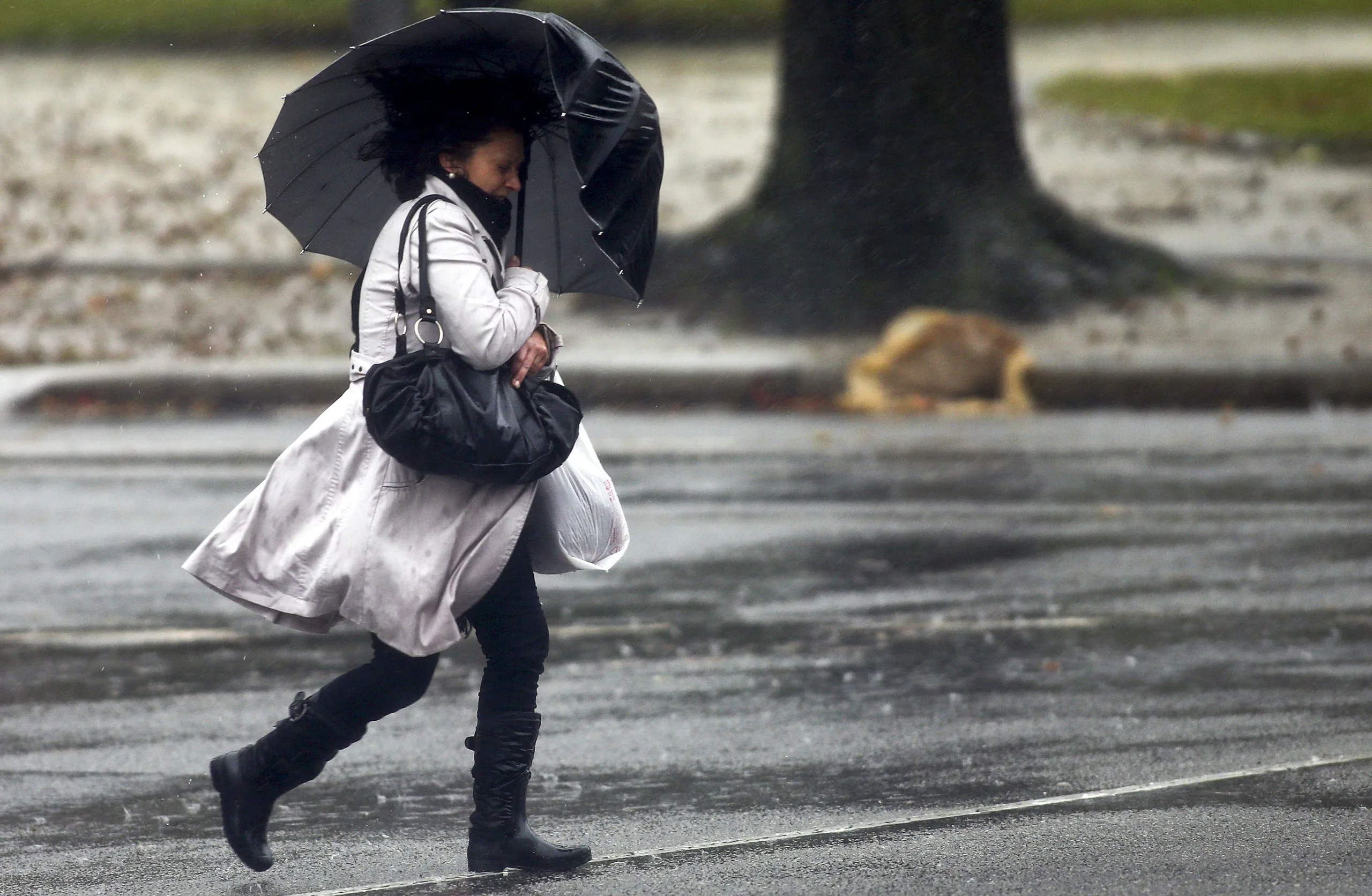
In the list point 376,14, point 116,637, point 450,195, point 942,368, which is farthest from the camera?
point 942,368

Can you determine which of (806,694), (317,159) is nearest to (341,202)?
(317,159)

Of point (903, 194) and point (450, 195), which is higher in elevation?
point (450, 195)

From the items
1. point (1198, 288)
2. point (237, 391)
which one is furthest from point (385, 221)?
point (1198, 288)

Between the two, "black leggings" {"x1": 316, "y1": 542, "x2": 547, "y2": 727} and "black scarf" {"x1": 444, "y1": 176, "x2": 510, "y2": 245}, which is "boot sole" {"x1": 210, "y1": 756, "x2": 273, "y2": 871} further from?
"black scarf" {"x1": 444, "y1": 176, "x2": 510, "y2": 245}

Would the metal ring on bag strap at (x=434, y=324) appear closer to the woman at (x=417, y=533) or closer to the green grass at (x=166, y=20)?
the woman at (x=417, y=533)

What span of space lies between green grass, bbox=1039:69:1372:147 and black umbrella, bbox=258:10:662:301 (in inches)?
811

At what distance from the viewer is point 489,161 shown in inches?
181

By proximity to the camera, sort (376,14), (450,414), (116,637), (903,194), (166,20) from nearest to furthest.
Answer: (450,414) → (116,637) → (376,14) → (903,194) → (166,20)

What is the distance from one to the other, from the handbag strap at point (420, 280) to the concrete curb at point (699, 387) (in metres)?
8.75

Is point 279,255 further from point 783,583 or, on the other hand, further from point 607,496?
point 607,496

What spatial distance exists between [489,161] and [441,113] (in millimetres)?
145

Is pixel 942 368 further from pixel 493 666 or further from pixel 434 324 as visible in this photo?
pixel 434 324

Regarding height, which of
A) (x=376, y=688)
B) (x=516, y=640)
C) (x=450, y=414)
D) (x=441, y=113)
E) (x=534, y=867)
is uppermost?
(x=441, y=113)

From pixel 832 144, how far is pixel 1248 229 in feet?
17.9
